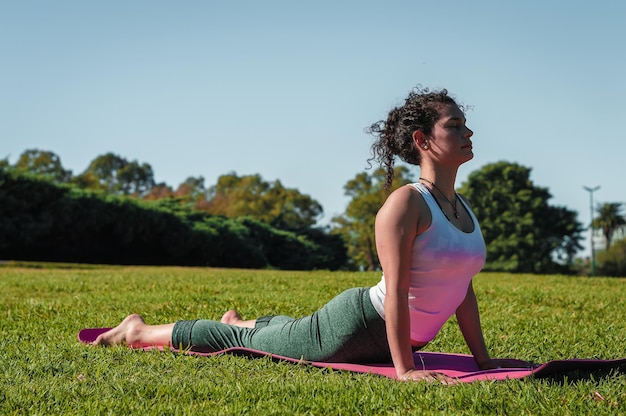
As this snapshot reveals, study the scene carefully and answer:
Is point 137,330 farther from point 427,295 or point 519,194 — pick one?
point 519,194

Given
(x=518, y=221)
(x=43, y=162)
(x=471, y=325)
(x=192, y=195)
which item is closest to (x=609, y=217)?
(x=518, y=221)

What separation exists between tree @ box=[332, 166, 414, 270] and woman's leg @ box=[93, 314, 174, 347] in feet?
148

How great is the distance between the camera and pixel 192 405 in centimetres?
339

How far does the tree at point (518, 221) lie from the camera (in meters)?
48.8

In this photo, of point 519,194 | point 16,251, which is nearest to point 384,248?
point 16,251

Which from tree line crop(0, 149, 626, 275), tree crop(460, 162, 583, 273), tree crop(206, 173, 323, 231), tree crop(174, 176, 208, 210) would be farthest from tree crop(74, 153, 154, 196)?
tree crop(460, 162, 583, 273)

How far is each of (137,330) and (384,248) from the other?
207 cm

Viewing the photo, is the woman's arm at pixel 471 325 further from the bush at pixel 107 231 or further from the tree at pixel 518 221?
the tree at pixel 518 221

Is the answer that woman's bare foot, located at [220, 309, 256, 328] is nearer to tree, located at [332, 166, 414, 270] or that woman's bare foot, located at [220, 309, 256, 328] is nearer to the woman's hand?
the woman's hand

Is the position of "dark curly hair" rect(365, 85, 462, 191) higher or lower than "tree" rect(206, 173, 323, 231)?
lower

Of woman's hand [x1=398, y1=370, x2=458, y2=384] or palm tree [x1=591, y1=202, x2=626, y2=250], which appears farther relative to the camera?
palm tree [x1=591, y1=202, x2=626, y2=250]

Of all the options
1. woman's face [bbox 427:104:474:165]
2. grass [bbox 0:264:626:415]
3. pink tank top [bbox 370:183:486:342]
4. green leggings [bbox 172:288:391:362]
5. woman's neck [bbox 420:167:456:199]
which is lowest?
grass [bbox 0:264:626:415]

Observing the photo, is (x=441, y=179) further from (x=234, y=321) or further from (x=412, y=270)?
(x=234, y=321)

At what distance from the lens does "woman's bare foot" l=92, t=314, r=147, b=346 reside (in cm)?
506
